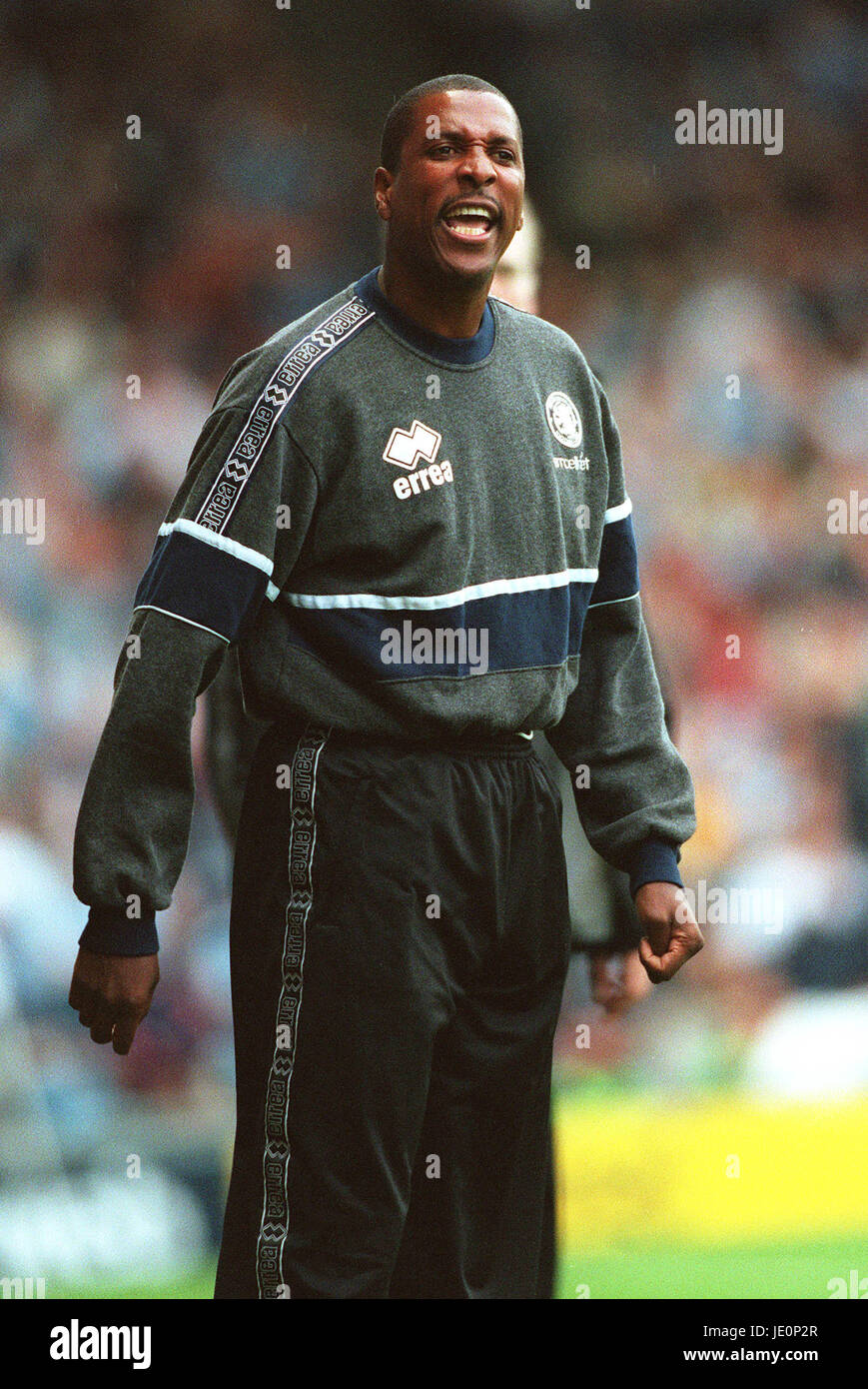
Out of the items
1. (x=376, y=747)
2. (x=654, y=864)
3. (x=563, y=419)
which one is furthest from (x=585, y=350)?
(x=376, y=747)

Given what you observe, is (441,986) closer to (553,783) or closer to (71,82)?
(553,783)

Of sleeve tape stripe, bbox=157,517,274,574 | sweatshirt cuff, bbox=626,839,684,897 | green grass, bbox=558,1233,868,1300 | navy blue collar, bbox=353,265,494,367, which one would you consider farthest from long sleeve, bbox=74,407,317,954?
green grass, bbox=558,1233,868,1300

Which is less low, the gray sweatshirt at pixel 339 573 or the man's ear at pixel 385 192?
the man's ear at pixel 385 192

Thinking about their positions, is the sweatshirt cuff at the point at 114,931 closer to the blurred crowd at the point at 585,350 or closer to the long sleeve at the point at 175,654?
the long sleeve at the point at 175,654

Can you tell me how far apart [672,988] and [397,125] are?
58.1 inches

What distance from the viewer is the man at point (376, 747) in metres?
1.43

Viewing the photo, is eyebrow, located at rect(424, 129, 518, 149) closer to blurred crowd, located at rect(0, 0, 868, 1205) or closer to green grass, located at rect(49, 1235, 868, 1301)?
blurred crowd, located at rect(0, 0, 868, 1205)

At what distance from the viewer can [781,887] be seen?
261 cm

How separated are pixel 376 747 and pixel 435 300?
0.39 meters

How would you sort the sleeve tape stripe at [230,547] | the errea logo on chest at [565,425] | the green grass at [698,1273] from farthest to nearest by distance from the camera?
1. the green grass at [698,1273]
2. the errea logo on chest at [565,425]
3. the sleeve tape stripe at [230,547]

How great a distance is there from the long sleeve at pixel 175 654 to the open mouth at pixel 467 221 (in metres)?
0.23

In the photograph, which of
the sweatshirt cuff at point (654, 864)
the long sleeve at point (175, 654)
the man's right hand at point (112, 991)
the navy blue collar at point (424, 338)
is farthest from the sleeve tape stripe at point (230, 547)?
the sweatshirt cuff at point (654, 864)

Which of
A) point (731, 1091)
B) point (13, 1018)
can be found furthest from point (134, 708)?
point (731, 1091)

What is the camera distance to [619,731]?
1652mm
